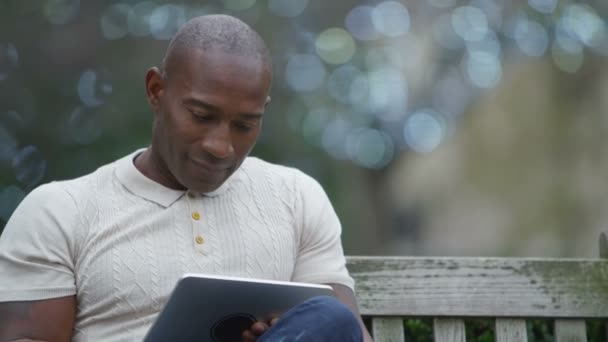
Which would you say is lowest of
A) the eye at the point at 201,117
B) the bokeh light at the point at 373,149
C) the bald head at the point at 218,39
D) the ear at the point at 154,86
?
the bokeh light at the point at 373,149

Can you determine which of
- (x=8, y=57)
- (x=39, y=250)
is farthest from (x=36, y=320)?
A: (x=8, y=57)

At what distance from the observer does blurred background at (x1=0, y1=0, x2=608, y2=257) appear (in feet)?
14.4

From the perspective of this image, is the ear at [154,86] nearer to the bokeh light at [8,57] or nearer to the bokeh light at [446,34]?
the bokeh light at [8,57]

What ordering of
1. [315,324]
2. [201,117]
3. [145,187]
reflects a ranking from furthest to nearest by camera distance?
[145,187], [201,117], [315,324]

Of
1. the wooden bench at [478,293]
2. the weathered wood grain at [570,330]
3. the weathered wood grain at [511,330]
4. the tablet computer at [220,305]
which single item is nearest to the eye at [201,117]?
the tablet computer at [220,305]

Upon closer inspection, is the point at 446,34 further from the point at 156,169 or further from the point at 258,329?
the point at 258,329

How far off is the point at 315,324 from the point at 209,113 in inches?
23.3

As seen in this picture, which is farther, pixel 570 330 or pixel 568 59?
pixel 568 59

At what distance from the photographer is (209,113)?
2.37 meters

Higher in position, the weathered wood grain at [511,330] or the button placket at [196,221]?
the button placket at [196,221]

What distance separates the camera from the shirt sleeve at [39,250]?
7.53 feet

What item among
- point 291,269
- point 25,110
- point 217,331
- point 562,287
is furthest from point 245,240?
point 25,110

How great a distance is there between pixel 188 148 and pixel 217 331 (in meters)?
0.44

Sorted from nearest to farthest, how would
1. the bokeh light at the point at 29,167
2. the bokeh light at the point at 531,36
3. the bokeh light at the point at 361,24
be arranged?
the bokeh light at the point at 29,167, the bokeh light at the point at 361,24, the bokeh light at the point at 531,36
